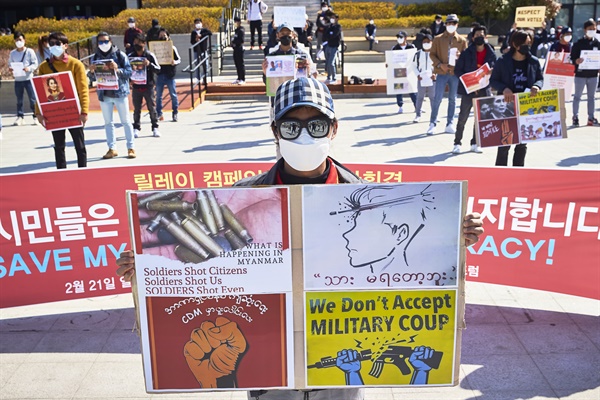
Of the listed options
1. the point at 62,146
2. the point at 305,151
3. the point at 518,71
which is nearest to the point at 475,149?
the point at 518,71

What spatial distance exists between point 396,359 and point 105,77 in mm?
9415

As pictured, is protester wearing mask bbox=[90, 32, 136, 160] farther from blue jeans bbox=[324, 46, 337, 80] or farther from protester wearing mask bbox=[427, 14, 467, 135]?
blue jeans bbox=[324, 46, 337, 80]

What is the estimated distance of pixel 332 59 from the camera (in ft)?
63.8

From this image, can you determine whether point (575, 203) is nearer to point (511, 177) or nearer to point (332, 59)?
point (511, 177)

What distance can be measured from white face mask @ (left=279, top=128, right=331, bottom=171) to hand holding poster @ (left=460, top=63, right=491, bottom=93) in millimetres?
8277

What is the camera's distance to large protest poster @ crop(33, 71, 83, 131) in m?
9.74

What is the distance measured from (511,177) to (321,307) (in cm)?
318

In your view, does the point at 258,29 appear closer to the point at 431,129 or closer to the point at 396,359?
→ the point at 431,129

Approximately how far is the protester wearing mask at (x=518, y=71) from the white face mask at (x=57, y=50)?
5895 mm

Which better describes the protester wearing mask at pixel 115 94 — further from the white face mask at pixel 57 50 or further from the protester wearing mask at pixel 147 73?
the white face mask at pixel 57 50

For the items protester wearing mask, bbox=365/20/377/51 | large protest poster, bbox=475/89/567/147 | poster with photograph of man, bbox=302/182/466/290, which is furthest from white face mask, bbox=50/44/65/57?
protester wearing mask, bbox=365/20/377/51

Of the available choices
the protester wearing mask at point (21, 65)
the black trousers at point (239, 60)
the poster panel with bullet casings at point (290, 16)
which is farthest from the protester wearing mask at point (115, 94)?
the poster panel with bullet casings at point (290, 16)

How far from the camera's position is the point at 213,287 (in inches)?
109

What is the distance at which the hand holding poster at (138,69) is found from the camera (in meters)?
12.8
